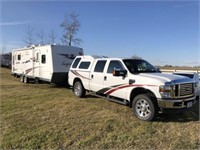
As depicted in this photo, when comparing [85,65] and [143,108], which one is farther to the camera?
[85,65]

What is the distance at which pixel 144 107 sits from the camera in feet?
22.0

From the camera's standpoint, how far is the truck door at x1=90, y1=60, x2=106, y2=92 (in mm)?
8789

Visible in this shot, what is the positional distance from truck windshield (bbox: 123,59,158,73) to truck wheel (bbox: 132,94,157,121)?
1178 mm

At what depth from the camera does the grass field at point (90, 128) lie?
4844 mm

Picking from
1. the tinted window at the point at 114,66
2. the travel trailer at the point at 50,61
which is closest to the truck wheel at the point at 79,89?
the tinted window at the point at 114,66

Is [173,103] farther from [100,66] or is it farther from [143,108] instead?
[100,66]

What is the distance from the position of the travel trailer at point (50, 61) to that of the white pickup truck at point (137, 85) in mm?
3658

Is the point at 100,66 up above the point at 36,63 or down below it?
below

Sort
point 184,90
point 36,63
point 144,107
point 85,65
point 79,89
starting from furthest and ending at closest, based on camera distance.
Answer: point 36,63 → point 79,89 → point 85,65 → point 144,107 → point 184,90

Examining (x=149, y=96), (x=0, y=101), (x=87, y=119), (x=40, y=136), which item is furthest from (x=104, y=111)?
(x=0, y=101)

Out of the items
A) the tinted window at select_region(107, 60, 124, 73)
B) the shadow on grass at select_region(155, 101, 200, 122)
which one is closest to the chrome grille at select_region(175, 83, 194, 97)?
the shadow on grass at select_region(155, 101, 200, 122)

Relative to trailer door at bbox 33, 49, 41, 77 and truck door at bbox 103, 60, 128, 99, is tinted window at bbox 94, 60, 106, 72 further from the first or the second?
trailer door at bbox 33, 49, 41, 77

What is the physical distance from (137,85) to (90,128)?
6.87 feet

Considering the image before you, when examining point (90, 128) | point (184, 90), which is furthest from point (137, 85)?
point (90, 128)
